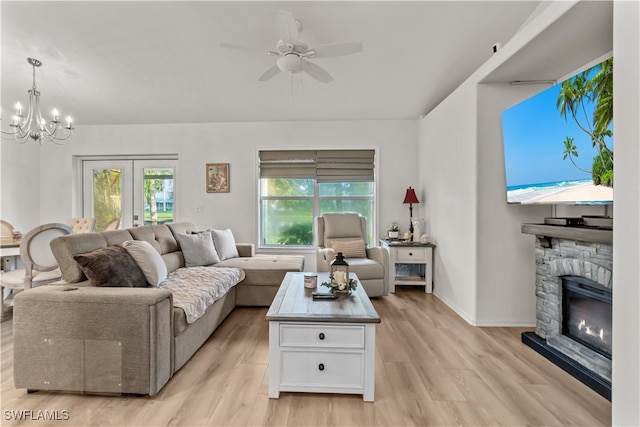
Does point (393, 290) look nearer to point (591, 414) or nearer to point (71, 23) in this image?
point (591, 414)

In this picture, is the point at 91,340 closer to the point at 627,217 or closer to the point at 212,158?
the point at 627,217

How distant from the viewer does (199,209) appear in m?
4.86

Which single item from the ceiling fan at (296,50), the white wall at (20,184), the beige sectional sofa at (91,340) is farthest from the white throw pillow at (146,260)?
the white wall at (20,184)

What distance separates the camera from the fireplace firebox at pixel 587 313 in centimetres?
195

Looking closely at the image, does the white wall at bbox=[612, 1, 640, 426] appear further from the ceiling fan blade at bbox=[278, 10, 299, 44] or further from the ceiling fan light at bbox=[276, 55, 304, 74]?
the ceiling fan light at bbox=[276, 55, 304, 74]

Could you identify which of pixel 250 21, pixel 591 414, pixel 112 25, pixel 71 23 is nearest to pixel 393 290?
pixel 591 414

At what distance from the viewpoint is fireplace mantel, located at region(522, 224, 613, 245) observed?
71.7 inches

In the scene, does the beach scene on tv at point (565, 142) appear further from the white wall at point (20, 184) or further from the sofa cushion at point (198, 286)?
the white wall at point (20, 184)

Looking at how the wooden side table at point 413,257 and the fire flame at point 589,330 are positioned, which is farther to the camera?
the wooden side table at point 413,257

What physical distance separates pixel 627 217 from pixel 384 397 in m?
1.52

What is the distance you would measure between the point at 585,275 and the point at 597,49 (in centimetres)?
161

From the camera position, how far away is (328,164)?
4.69 metres

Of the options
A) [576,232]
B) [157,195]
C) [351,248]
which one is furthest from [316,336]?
[157,195]

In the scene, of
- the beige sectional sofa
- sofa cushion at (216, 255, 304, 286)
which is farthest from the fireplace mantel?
the beige sectional sofa
